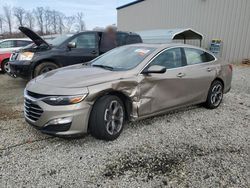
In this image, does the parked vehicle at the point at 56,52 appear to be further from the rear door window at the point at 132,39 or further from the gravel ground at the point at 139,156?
the gravel ground at the point at 139,156

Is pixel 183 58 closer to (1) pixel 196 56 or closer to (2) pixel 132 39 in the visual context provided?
(1) pixel 196 56

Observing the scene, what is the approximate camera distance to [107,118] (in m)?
3.24

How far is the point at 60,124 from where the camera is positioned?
2910 millimetres

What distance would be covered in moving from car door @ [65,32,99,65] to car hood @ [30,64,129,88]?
295cm

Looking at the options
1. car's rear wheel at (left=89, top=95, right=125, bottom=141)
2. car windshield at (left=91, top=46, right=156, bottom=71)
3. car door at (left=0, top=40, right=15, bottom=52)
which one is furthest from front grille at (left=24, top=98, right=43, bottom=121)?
car door at (left=0, top=40, right=15, bottom=52)

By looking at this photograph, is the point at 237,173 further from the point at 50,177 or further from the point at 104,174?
the point at 50,177

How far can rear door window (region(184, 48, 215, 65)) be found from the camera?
4.42 meters

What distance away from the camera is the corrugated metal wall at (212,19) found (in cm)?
1280

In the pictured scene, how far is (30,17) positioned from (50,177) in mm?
44978

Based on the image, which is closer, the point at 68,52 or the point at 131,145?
the point at 131,145

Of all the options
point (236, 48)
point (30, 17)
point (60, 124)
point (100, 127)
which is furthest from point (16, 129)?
point (30, 17)

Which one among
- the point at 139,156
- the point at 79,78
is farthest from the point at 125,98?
the point at 139,156

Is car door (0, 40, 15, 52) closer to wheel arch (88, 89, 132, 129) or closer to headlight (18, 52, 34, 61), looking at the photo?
headlight (18, 52, 34, 61)

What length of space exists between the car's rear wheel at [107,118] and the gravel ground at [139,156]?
15 centimetres
